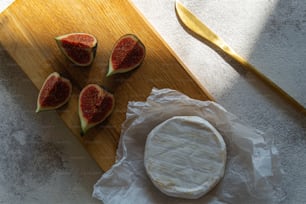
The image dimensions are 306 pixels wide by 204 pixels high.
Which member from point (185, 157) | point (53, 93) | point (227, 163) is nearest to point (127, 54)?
point (53, 93)

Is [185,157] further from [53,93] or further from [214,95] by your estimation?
[53,93]

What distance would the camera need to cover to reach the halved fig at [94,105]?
61.4 inches

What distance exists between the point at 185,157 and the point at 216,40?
1.65 feet

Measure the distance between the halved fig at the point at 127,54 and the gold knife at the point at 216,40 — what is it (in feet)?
0.80

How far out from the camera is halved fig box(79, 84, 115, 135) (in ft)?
5.12

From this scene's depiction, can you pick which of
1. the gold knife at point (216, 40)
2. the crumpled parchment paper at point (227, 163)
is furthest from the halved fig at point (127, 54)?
the gold knife at point (216, 40)

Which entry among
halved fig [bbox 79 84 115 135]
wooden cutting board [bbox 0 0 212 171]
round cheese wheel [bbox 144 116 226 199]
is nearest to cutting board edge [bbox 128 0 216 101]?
wooden cutting board [bbox 0 0 212 171]

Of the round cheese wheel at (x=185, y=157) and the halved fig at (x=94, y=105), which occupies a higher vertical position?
the halved fig at (x=94, y=105)

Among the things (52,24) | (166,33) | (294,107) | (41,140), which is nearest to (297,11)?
(294,107)

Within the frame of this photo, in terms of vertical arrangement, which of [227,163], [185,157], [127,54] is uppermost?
[127,54]

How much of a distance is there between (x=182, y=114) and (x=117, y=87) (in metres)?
0.27

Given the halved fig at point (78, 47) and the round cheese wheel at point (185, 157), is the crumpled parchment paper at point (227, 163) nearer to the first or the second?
the round cheese wheel at point (185, 157)

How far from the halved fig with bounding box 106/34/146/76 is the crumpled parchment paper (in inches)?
5.4

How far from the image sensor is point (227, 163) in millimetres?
1549
